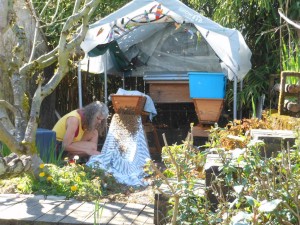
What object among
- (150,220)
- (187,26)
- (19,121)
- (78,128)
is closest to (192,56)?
(187,26)

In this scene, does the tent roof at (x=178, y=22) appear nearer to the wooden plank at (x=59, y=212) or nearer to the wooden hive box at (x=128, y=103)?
the wooden hive box at (x=128, y=103)

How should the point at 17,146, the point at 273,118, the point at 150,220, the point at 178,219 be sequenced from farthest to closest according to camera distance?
the point at 273,118, the point at 17,146, the point at 150,220, the point at 178,219

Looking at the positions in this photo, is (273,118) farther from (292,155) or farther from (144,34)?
(144,34)

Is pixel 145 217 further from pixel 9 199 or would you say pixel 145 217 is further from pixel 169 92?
pixel 169 92

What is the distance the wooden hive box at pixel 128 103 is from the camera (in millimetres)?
7613

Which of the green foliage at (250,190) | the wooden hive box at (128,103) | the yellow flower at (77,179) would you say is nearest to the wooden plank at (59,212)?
the yellow flower at (77,179)

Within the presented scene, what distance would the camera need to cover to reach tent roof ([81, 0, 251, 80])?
7.28m

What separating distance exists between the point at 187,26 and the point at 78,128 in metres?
3.36

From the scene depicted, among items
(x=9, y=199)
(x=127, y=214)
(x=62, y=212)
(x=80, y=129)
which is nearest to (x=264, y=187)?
(x=127, y=214)

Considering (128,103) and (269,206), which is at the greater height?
(269,206)

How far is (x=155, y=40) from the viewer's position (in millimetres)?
9711

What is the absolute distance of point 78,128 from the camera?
641 centimetres

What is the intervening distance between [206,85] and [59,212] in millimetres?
4342

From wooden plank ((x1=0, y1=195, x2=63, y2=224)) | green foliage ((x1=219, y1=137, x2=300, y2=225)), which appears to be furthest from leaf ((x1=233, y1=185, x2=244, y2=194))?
wooden plank ((x1=0, y1=195, x2=63, y2=224))
